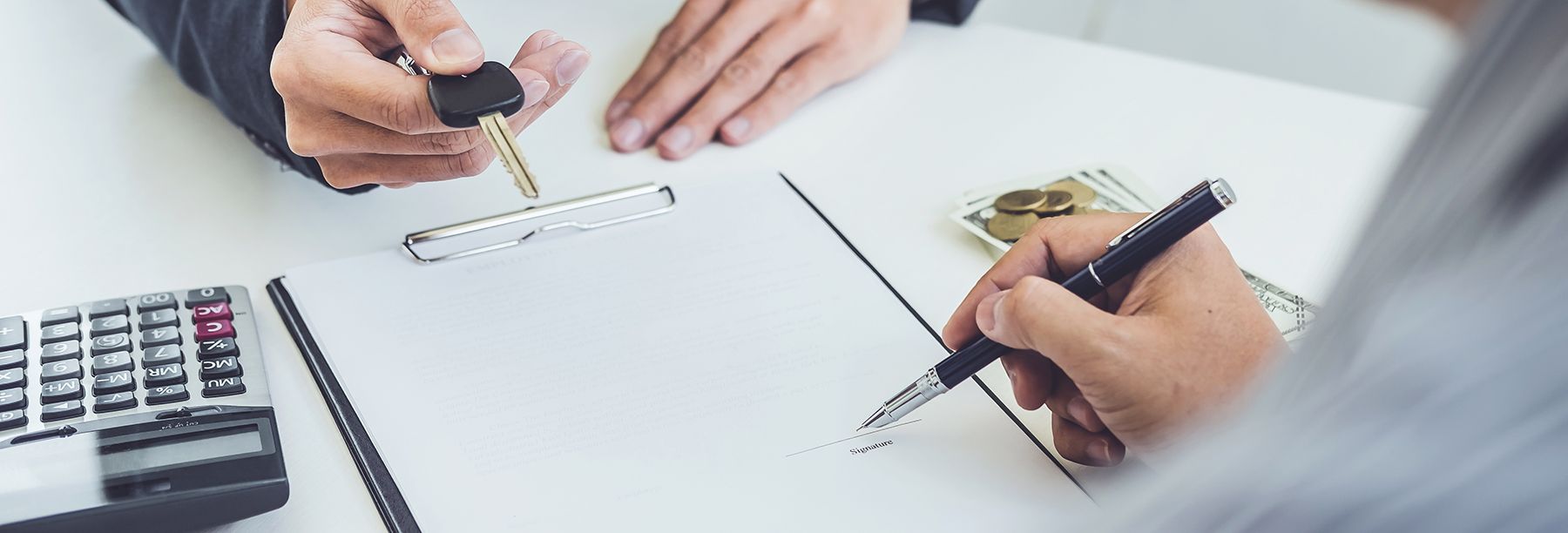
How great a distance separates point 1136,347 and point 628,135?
0.39 m

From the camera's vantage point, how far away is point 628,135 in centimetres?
69

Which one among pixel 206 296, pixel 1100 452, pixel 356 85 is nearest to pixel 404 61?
pixel 356 85

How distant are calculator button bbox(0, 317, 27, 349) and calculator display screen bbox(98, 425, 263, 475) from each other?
0.09 m

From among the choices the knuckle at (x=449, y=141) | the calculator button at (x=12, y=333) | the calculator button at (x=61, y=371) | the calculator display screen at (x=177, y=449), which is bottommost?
the calculator button at (x=61, y=371)

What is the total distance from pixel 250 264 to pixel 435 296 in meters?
0.11

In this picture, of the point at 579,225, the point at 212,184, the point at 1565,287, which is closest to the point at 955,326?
the point at 579,225

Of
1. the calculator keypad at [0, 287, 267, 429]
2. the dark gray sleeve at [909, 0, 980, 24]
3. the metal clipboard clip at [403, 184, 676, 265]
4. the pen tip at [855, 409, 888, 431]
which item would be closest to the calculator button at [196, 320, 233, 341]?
the calculator keypad at [0, 287, 267, 429]

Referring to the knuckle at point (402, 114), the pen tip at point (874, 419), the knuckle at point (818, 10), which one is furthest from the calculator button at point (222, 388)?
the knuckle at point (818, 10)

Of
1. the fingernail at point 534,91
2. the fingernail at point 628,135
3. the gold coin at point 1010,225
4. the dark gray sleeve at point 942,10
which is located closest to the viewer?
the fingernail at point 534,91

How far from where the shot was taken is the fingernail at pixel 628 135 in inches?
27.3

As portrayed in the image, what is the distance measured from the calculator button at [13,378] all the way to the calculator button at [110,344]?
0.03m

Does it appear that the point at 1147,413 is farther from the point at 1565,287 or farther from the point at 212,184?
the point at 212,184

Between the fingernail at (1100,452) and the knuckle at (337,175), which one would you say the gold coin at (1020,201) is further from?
the knuckle at (337,175)

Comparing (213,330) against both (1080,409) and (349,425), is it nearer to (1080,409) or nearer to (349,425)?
(349,425)
